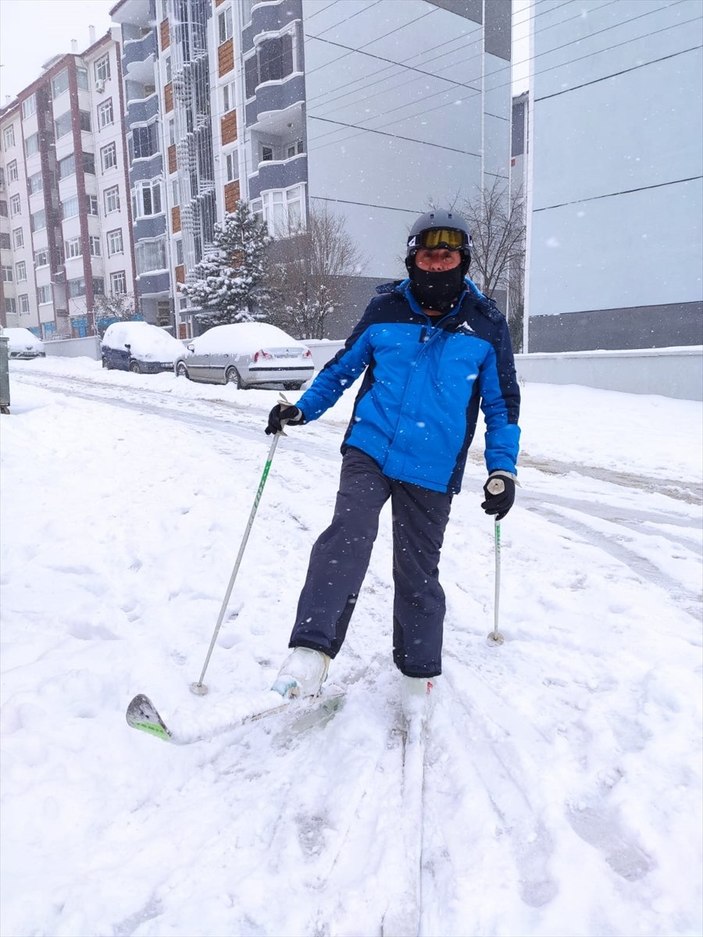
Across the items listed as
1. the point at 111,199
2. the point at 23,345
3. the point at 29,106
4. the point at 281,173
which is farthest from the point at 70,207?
the point at 281,173

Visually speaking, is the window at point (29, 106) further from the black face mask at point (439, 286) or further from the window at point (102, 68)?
the black face mask at point (439, 286)

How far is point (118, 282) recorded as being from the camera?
137 ft

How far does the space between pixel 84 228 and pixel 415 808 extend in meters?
47.6

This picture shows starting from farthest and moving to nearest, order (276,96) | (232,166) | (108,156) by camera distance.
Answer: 1. (108,156)
2. (232,166)
3. (276,96)

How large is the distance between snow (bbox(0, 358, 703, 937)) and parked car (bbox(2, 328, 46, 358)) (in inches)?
1008

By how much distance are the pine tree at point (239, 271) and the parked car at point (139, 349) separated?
164 inches

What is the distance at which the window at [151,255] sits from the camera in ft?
119

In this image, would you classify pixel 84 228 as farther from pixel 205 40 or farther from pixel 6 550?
pixel 6 550

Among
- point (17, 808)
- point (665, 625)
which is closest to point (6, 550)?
point (17, 808)

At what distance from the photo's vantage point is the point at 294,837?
2.05m

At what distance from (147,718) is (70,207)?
49.7 meters

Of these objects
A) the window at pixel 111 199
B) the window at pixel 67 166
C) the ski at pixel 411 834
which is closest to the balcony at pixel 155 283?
the window at pixel 111 199

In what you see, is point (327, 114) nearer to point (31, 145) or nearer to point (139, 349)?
point (139, 349)

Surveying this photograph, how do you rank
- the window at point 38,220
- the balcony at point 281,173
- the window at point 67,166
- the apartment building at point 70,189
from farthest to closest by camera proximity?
the window at point 38,220 → the window at point 67,166 → the apartment building at point 70,189 → the balcony at point 281,173
